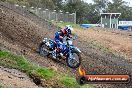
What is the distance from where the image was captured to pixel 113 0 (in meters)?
132

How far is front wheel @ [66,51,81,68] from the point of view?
18906mm

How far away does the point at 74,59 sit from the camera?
62.4ft

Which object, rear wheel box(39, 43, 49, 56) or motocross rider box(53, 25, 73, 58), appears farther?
rear wheel box(39, 43, 49, 56)

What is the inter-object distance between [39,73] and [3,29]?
923 cm

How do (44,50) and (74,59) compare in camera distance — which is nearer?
(74,59)

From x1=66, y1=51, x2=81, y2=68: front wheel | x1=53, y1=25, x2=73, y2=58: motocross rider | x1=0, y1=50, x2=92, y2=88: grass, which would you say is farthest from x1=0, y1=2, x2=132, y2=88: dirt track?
x1=0, y1=50, x2=92, y2=88: grass

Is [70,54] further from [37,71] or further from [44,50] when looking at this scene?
[37,71]

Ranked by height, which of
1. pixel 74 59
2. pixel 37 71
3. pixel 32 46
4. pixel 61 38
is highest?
pixel 61 38

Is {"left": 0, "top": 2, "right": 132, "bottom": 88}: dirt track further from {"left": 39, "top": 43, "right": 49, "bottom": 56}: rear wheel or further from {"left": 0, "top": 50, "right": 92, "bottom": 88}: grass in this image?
{"left": 0, "top": 50, "right": 92, "bottom": 88}: grass

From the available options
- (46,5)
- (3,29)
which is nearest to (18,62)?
(3,29)

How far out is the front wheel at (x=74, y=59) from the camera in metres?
18.9

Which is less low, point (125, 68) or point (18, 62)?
point (18, 62)

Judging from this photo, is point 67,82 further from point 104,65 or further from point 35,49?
point 104,65

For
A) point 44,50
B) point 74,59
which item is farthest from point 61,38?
point 44,50
